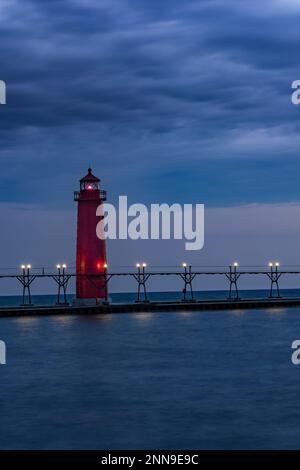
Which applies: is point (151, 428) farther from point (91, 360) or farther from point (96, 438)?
point (91, 360)

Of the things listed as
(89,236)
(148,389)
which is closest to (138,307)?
(89,236)

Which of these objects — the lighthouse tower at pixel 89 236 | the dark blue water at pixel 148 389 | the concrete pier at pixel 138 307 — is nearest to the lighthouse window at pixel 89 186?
the lighthouse tower at pixel 89 236

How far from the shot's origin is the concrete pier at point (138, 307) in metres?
70.5

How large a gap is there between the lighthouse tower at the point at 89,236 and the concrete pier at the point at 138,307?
490cm

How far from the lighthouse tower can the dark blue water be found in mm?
3959

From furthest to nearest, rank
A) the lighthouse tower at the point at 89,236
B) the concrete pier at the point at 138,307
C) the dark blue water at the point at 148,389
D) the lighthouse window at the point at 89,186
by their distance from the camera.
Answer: the concrete pier at the point at 138,307 → the lighthouse window at the point at 89,186 → the lighthouse tower at the point at 89,236 → the dark blue water at the point at 148,389

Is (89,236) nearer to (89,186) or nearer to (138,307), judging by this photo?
(89,186)

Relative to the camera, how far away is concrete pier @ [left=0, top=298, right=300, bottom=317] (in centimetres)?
7050

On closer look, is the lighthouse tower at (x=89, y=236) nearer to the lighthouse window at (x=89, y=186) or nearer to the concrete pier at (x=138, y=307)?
the lighthouse window at (x=89, y=186)

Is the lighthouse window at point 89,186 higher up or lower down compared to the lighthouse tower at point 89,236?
higher up

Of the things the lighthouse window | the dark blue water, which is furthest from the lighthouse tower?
the dark blue water

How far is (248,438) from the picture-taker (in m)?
25.9

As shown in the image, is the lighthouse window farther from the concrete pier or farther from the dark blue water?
the concrete pier
